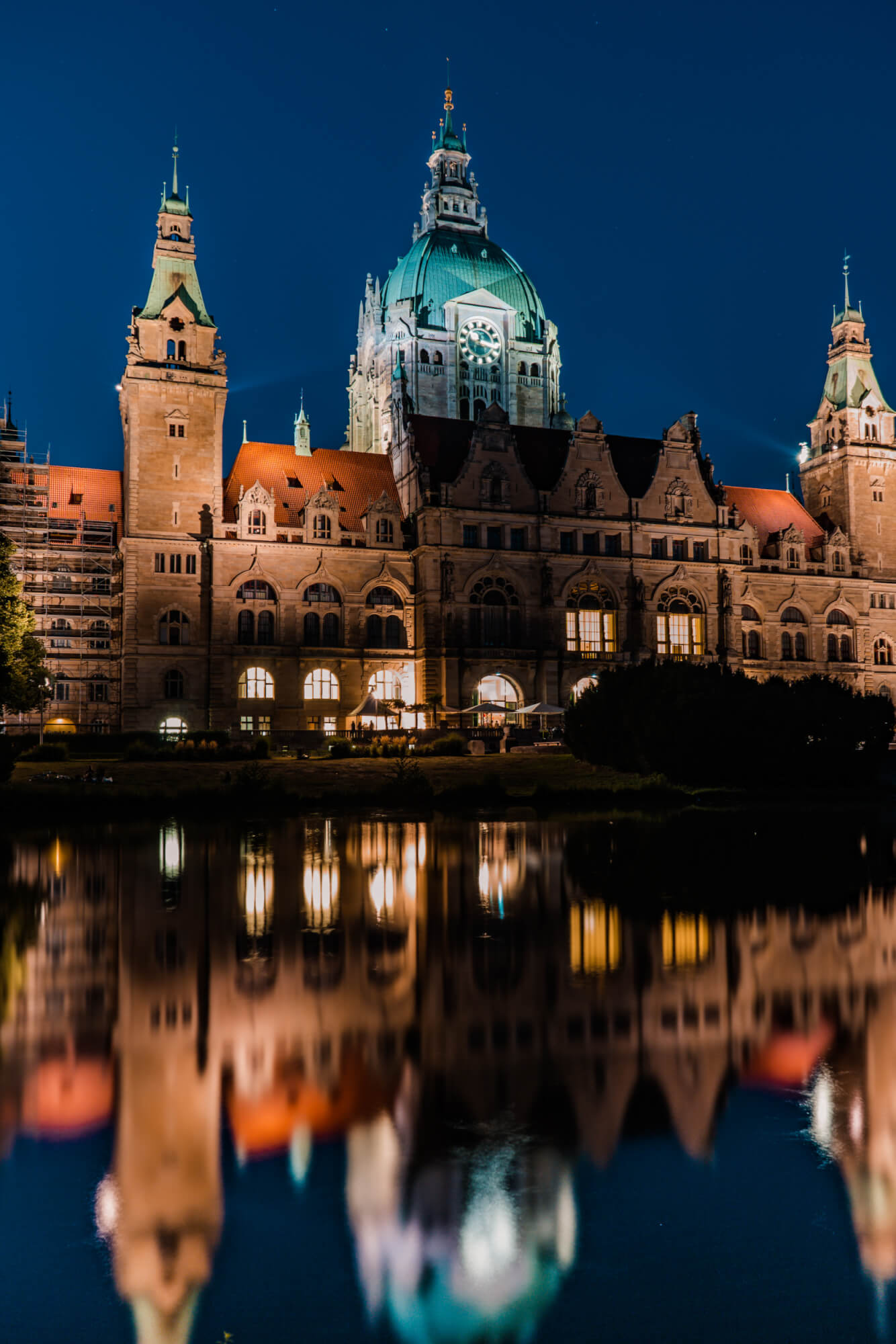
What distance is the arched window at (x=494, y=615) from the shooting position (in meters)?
72.1

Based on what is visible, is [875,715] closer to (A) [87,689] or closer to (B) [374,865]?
(B) [374,865]

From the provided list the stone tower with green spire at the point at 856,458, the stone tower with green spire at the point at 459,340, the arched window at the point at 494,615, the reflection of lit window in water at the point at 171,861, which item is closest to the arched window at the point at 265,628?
the arched window at the point at 494,615

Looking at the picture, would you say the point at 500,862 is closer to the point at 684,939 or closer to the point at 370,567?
the point at 684,939

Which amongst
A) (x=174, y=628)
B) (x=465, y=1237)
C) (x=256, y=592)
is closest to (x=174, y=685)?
(x=174, y=628)

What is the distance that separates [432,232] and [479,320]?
39.5 ft

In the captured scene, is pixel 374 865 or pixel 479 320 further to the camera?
pixel 479 320

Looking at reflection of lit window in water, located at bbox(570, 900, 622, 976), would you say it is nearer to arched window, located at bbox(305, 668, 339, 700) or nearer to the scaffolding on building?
arched window, located at bbox(305, 668, 339, 700)

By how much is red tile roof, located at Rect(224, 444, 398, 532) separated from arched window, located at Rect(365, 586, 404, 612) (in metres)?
4.85

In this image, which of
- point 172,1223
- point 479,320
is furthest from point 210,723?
point 172,1223

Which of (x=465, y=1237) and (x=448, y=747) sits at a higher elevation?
(x=448, y=747)

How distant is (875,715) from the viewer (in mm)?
37844

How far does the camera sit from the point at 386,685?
71938mm

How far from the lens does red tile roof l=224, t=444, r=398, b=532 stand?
72938mm

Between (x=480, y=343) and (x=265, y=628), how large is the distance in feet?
156
